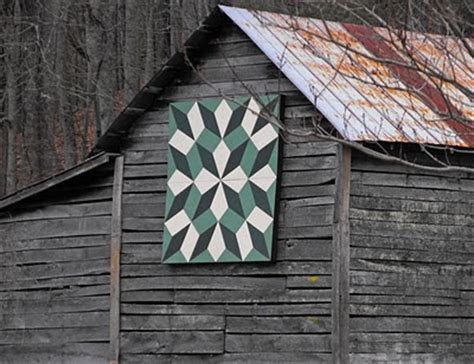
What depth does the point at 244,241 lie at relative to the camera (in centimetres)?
1625

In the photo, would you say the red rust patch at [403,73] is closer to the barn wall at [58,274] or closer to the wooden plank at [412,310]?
the wooden plank at [412,310]

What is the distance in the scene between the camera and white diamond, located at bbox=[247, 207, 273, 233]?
16.1 metres

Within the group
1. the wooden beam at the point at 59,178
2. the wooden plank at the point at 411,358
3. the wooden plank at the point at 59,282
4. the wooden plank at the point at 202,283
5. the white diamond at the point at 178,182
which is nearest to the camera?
the wooden plank at the point at 411,358

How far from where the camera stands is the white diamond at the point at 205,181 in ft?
54.5

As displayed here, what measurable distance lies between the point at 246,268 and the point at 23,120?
19.2 metres

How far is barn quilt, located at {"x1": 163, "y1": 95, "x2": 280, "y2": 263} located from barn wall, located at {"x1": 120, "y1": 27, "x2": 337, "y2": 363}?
0.19 m

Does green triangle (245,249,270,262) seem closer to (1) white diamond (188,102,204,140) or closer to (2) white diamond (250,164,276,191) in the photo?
(2) white diamond (250,164,276,191)

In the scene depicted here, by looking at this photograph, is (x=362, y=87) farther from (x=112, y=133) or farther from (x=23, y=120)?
(x=23, y=120)

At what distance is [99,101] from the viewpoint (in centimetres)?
2756

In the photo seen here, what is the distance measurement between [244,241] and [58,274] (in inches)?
132

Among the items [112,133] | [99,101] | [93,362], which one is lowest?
[93,362]

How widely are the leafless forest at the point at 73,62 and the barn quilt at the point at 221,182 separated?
842cm

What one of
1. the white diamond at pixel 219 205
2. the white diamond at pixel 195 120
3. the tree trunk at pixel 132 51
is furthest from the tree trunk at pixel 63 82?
the white diamond at pixel 219 205

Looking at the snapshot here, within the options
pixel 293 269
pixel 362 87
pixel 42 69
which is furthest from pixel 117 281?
pixel 42 69
